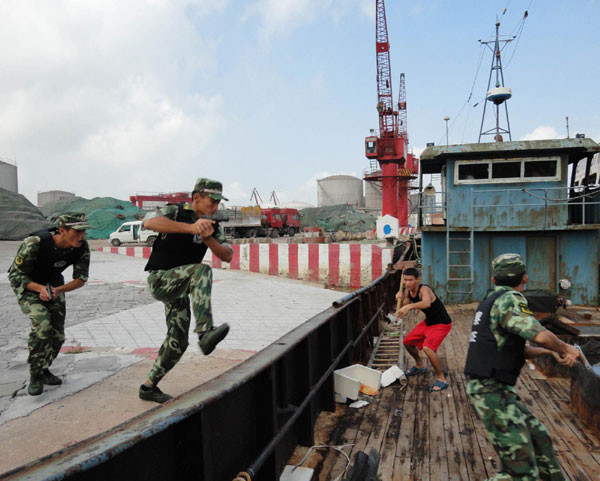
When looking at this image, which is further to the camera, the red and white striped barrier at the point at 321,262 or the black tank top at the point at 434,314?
the red and white striped barrier at the point at 321,262

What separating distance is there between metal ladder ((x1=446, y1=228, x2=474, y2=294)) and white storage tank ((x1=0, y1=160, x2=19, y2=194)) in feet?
164

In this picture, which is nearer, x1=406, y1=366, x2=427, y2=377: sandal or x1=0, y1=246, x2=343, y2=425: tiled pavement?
x1=0, y1=246, x2=343, y2=425: tiled pavement

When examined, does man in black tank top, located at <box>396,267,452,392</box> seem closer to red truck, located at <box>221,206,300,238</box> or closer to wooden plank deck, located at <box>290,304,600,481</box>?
wooden plank deck, located at <box>290,304,600,481</box>

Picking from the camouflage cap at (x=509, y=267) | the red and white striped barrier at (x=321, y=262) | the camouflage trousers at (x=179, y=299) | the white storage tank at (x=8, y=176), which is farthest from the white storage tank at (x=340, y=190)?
the camouflage cap at (x=509, y=267)

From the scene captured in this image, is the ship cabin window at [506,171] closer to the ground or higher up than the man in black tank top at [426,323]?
higher up

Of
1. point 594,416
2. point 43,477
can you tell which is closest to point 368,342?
point 594,416

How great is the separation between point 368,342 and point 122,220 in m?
33.1

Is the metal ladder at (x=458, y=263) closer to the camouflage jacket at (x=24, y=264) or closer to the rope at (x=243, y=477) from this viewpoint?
the camouflage jacket at (x=24, y=264)

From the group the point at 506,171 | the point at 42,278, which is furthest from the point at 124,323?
the point at 506,171

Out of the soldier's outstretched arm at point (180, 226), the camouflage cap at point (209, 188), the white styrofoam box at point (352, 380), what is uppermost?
the camouflage cap at point (209, 188)

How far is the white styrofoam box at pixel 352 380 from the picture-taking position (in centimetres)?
434

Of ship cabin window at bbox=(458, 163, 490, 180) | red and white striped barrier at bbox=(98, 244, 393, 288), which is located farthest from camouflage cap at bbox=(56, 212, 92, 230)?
red and white striped barrier at bbox=(98, 244, 393, 288)

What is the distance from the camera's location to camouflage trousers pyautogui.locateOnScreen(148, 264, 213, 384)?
2.92m

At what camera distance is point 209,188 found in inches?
115
